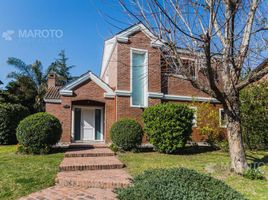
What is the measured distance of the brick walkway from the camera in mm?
6238

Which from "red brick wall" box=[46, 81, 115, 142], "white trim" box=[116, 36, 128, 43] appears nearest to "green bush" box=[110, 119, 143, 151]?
"red brick wall" box=[46, 81, 115, 142]

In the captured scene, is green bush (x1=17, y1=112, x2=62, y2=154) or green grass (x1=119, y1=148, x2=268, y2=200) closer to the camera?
green grass (x1=119, y1=148, x2=268, y2=200)

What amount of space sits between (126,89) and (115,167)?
737cm

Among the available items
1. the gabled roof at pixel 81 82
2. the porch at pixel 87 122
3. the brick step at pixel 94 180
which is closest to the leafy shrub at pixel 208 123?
the gabled roof at pixel 81 82

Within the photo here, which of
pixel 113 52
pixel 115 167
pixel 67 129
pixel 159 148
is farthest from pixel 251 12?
pixel 67 129

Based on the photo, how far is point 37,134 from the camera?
12.1 m

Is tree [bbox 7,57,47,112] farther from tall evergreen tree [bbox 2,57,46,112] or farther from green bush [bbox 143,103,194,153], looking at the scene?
green bush [bbox 143,103,194,153]

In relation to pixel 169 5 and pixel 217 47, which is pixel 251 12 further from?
pixel 169 5

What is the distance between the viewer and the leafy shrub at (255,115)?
1309 centimetres

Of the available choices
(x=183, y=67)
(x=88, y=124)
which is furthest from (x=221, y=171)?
(x=88, y=124)

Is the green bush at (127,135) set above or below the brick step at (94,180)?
above

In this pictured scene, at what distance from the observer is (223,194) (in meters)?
4.05

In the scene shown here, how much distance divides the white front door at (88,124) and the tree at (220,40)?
A: 11.0 meters

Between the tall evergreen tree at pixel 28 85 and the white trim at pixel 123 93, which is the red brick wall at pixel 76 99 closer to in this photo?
the white trim at pixel 123 93
